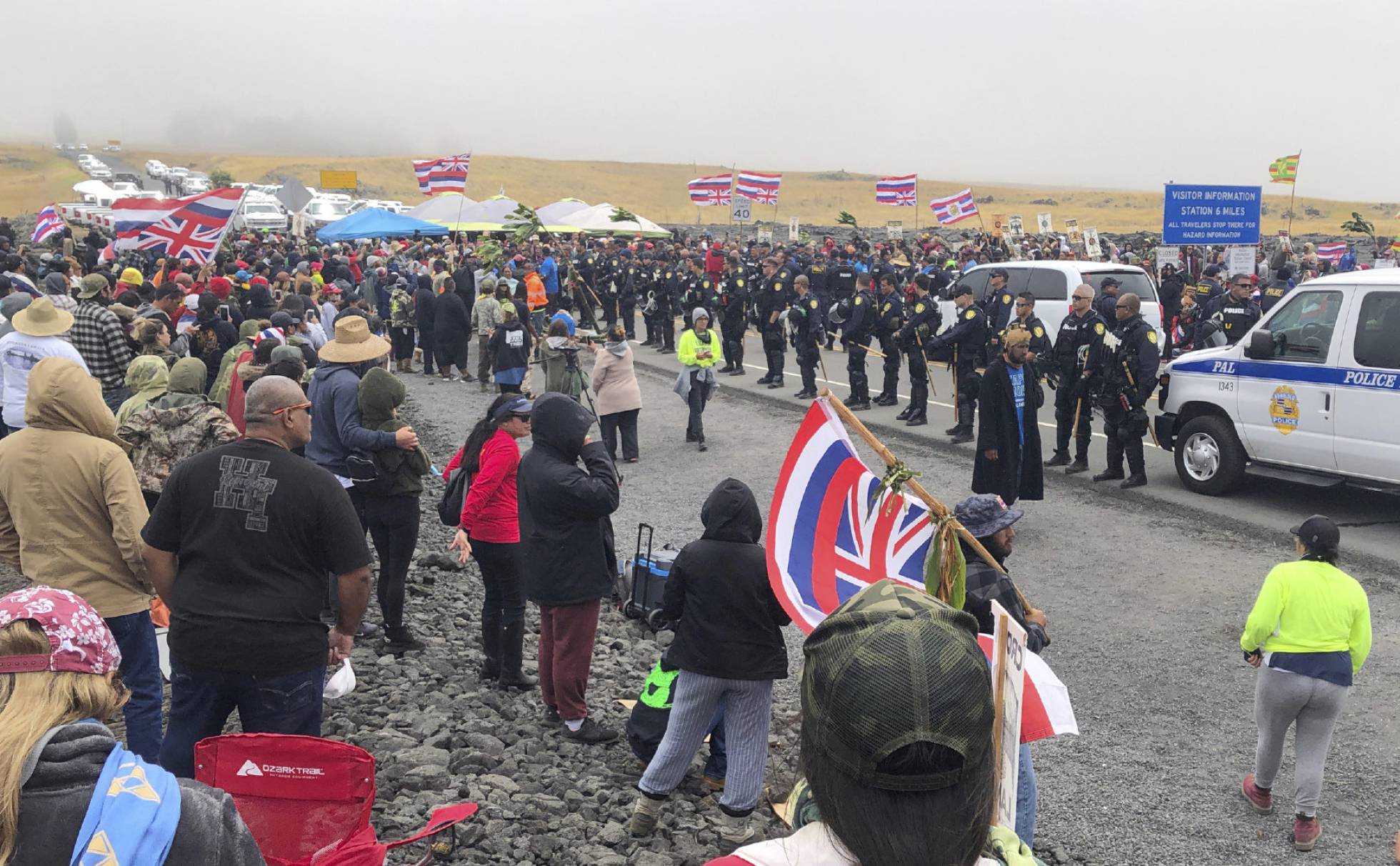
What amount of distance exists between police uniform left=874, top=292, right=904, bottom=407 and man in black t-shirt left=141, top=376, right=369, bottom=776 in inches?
475

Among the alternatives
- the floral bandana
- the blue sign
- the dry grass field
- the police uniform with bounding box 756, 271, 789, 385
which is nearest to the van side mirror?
the police uniform with bounding box 756, 271, 789, 385

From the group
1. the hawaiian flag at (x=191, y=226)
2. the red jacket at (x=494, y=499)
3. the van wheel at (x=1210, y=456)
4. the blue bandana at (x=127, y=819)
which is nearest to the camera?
the blue bandana at (x=127, y=819)

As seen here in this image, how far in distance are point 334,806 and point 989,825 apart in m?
→ 2.78

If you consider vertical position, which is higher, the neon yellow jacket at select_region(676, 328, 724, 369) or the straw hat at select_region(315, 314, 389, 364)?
the straw hat at select_region(315, 314, 389, 364)

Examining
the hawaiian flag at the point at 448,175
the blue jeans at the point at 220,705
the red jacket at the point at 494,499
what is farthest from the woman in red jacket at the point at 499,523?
the hawaiian flag at the point at 448,175

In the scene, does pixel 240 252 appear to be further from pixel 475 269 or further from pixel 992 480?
pixel 992 480

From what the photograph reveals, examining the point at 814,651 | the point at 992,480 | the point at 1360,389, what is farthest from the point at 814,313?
the point at 814,651

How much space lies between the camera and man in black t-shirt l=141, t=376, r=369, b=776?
3.89m

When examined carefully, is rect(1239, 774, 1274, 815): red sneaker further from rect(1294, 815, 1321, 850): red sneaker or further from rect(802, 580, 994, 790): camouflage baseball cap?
rect(802, 580, 994, 790): camouflage baseball cap

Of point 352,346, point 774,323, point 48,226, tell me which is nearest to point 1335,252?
point 774,323

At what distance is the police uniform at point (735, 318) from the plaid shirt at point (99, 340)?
445 inches

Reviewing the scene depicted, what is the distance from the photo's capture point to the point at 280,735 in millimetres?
3605

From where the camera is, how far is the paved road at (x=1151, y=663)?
5.06 m

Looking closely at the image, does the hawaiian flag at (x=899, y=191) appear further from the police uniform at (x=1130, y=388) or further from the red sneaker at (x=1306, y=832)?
the red sneaker at (x=1306, y=832)
